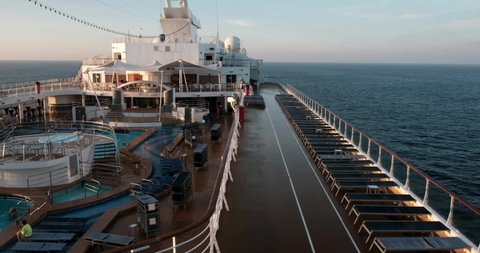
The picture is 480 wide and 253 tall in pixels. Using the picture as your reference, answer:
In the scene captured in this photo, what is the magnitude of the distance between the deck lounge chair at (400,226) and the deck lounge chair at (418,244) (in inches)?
14.3

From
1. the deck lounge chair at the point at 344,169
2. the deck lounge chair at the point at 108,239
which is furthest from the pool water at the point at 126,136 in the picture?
the deck lounge chair at the point at 108,239

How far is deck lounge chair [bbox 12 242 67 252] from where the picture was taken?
298 inches

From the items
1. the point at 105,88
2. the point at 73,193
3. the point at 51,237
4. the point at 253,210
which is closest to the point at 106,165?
the point at 73,193

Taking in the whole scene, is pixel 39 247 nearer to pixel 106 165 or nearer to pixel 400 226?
pixel 106 165

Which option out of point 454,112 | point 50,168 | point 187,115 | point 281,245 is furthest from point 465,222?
point 454,112

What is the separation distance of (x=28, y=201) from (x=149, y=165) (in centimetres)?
413

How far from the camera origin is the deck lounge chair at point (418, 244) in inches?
270

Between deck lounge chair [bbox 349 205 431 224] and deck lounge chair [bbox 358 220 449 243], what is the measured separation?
0.43m

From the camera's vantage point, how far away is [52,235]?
27.0 feet

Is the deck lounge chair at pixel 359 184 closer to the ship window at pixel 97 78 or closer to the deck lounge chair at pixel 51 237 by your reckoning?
the deck lounge chair at pixel 51 237

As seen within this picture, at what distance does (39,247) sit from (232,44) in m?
44.6

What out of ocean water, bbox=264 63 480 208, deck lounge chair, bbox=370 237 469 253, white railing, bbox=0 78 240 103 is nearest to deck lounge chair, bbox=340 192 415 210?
deck lounge chair, bbox=370 237 469 253

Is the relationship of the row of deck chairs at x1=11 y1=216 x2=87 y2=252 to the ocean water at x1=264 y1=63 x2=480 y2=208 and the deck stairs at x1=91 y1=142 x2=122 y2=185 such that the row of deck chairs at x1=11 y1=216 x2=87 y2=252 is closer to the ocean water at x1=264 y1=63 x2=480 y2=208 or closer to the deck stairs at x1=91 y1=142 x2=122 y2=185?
the deck stairs at x1=91 y1=142 x2=122 y2=185

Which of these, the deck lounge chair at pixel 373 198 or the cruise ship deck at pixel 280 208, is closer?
the cruise ship deck at pixel 280 208
